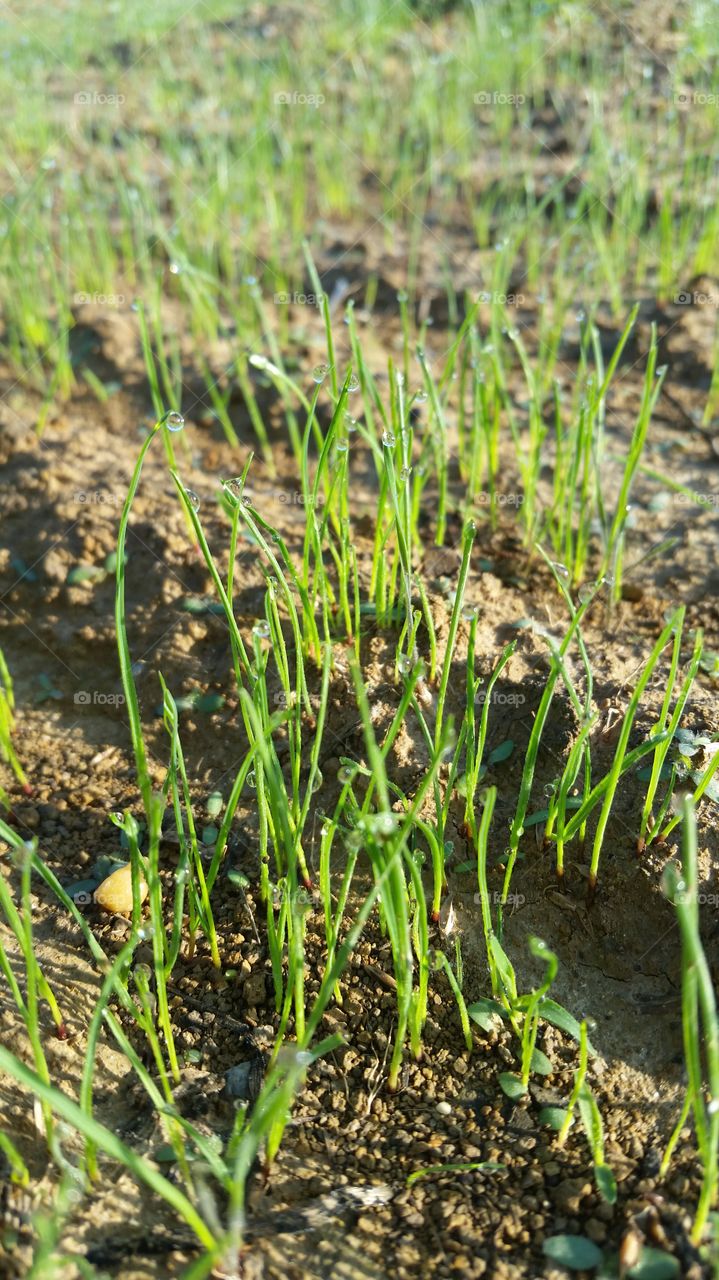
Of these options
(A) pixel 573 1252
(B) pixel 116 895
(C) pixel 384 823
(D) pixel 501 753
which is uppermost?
(C) pixel 384 823

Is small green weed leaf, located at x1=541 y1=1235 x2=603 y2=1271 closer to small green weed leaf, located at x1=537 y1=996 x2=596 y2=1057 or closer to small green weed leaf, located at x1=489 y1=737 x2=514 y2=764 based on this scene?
small green weed leaf, located at x1=537 y1=996 x2=596 y2=1057

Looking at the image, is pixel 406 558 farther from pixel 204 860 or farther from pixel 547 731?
pixel 204 860

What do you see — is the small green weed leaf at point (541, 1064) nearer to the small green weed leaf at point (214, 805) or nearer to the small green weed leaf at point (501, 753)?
the small green weed leaf at point (501, 753)

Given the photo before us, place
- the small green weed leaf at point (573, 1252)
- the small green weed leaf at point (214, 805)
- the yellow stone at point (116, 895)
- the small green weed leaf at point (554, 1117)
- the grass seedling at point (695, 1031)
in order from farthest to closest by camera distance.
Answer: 1. the small green weed leaf at point (214, 805)
2. the yellow stone at point (116, 895)
3. the small green weed leaf at point (554, 1117)
4. the small green weed leaf at point (573, 1252)
5. the grass seedling at point (695, 1031)

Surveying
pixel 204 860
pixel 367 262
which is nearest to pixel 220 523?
pixel 204 860

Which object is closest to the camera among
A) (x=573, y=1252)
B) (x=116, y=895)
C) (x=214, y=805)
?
(x=573, y=1252)

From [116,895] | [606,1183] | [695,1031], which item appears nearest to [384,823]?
[695,1031]

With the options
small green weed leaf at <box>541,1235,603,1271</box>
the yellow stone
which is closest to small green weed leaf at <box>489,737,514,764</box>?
the yellow stone

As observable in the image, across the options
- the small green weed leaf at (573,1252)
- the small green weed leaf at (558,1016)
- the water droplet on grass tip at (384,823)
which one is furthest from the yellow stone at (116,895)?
the small green weed leaf at (573,1252)

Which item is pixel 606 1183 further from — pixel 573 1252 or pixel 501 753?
pixel 501 753
